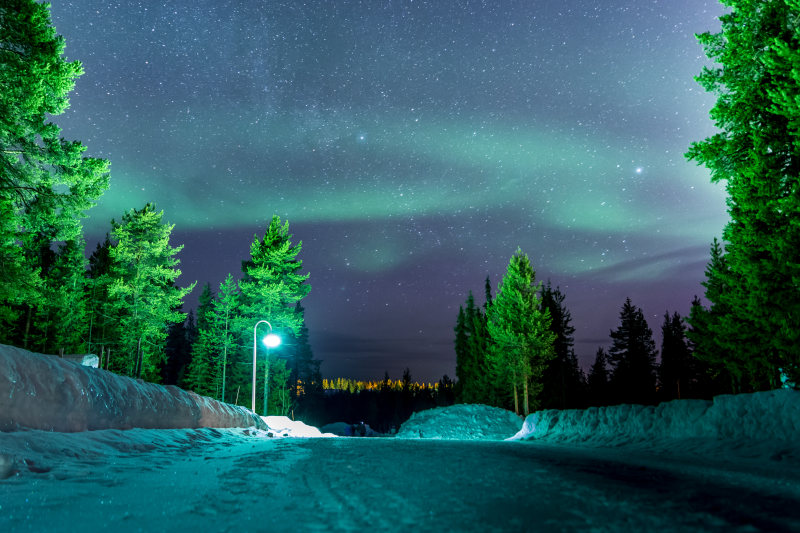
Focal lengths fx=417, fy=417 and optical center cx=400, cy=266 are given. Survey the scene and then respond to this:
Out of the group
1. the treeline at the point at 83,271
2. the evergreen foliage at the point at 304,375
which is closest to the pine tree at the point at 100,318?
the treeline at the point at 83,271

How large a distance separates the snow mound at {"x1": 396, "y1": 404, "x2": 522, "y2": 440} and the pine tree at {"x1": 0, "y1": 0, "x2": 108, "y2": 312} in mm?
19786

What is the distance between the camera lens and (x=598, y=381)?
2489 inches

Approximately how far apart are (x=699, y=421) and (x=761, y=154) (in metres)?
7.52

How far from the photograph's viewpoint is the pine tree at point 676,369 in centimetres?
5353

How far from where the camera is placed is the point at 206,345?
142ft

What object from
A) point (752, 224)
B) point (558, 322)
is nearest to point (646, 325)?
point (558, 322)

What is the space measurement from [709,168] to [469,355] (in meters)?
45.4

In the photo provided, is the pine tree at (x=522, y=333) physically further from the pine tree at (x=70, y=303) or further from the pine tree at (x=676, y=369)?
the pine tree at (x=70, y=303)

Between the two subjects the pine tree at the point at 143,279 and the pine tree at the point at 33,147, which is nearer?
the pine tree at the point at 33,147

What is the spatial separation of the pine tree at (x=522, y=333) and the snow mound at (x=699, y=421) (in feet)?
72.2

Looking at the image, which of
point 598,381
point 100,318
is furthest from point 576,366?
point 100,318

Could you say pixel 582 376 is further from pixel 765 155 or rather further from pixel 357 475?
pixel 357 475

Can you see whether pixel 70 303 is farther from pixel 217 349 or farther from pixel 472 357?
pixel 472 357

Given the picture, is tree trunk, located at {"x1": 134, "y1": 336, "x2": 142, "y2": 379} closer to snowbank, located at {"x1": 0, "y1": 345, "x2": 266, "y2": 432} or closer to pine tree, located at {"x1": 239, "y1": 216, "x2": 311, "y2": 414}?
pine tree, located at {"x1": 239, "y1": 216, "x2": 311, "y2": 414}
